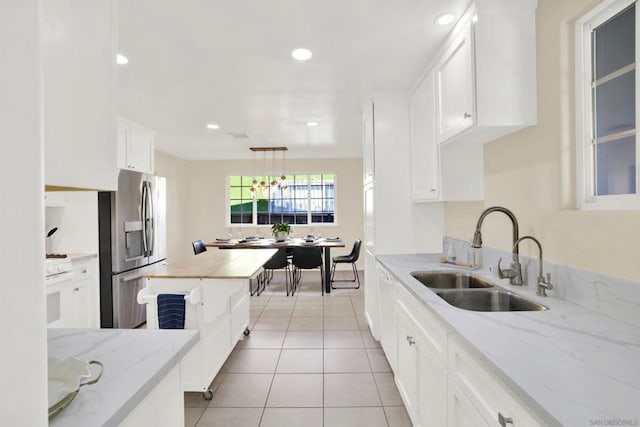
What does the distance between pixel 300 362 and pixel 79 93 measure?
271 centimetres

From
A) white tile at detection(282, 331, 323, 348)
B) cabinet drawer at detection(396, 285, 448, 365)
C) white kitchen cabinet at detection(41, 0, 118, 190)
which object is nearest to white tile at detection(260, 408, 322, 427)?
cabinet drawer at detection(396, 285, 448, 365)

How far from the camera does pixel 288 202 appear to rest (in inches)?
299

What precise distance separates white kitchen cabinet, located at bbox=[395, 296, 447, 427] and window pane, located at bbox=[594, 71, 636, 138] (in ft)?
3.75

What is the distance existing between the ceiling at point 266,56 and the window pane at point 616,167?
108 cm

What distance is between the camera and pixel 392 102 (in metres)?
3.12

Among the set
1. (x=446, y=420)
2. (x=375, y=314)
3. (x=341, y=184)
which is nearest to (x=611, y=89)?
(x=446, y=420)

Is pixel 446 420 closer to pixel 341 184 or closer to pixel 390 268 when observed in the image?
pixel 390 268

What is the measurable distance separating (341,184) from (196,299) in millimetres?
5507

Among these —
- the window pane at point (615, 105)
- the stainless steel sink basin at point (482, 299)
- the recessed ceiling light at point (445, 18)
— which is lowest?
the stainless steel sink basin at point (482, 299)

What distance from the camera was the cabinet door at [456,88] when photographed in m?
1.85

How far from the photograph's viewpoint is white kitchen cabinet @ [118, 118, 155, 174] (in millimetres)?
3924

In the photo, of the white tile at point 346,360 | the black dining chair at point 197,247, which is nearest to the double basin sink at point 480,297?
the white tile at point 346,360

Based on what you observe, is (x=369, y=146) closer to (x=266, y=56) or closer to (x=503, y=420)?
(x=266, y=56)

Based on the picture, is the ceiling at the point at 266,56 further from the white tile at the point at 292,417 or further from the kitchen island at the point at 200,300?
the white tile at the point at 292,417
